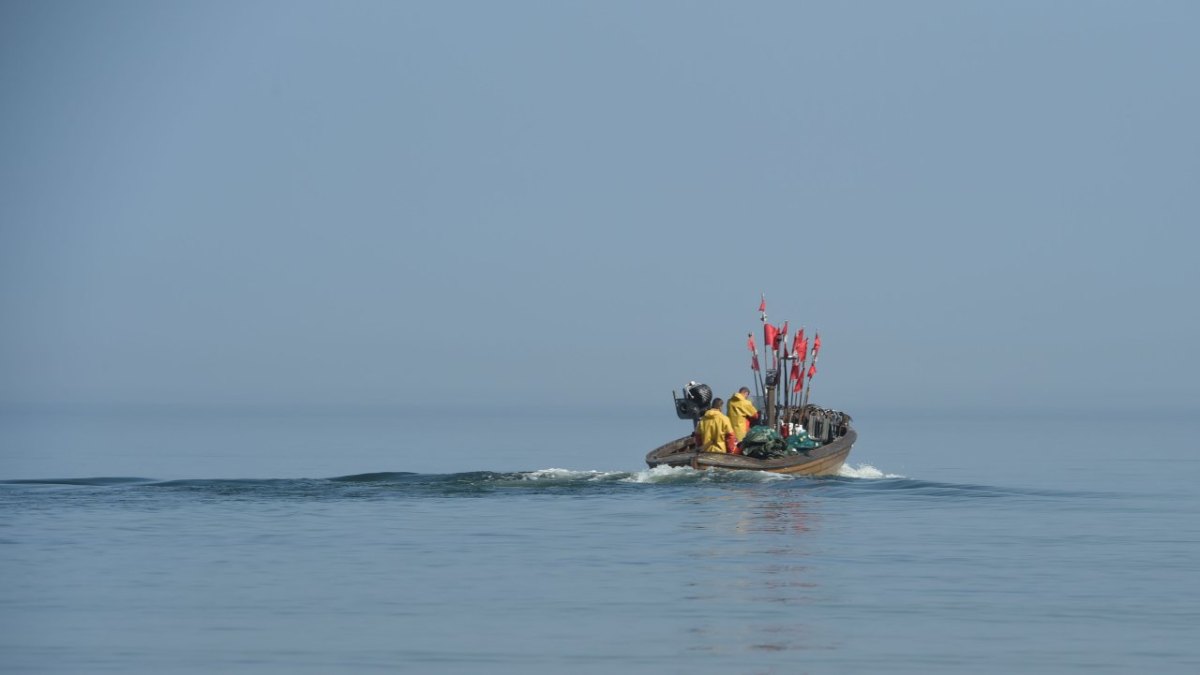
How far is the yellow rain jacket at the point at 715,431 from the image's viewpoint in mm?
37125

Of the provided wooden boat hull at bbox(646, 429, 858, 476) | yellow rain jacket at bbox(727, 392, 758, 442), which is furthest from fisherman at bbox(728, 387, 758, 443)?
wooden boat hull at bbox(646, 429, 858, 476)

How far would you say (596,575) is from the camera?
75.2 feet

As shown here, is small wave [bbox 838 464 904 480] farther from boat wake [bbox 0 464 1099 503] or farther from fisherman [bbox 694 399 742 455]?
fisherman [bbox 694 399 742 455]

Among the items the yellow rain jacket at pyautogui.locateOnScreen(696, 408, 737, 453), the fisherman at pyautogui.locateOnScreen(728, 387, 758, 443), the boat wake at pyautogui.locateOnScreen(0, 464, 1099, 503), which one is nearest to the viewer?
the boat wake at pyautogui.locateOnScreen(0, 464, 1099, 503)

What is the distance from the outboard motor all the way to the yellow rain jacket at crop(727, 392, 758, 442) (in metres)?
2.65

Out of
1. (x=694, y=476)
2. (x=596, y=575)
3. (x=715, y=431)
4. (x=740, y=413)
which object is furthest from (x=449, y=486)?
(x=596, y=575)

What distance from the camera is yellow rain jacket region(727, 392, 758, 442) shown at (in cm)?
3825

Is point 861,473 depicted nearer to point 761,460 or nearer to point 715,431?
point 761,460

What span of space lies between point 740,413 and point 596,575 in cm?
1619

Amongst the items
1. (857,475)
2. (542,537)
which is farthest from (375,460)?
(542,537)

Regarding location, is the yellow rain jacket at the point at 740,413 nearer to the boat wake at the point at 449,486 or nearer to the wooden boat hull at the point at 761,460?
the wooden boat hull at the point at 761,460

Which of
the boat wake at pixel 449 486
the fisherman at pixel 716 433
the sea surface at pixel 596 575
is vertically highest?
the fisherman at pixel 716 433

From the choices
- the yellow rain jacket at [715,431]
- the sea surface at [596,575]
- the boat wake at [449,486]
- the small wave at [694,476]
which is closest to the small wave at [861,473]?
the sea surface at [596,575]

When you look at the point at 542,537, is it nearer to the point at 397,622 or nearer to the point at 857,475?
the point at 397,622
